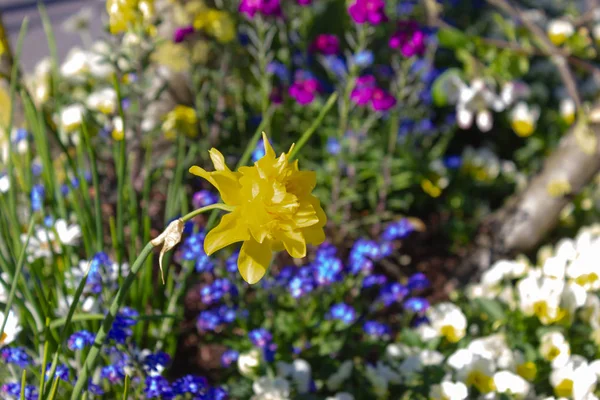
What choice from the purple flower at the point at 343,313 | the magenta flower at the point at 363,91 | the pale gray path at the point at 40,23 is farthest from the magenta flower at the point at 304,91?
the pale gray path at the point at 40,23

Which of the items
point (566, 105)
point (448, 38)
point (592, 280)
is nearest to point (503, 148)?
point (566, 105)

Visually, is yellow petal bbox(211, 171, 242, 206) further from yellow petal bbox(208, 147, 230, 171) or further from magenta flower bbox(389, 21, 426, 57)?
magenta flower bbox(389, 21, 426, 57)

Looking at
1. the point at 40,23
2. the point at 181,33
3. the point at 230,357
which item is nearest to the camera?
the point at 230,357

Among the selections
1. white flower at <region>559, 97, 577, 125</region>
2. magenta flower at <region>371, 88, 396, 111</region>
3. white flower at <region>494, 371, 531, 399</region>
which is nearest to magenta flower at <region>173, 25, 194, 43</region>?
magenta flower at <region>371, 88, 396, 111</region>

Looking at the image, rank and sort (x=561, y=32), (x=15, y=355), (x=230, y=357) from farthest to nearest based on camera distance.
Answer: (x=561, y=32)
(x=230, y=357)
(x=15, y=355)

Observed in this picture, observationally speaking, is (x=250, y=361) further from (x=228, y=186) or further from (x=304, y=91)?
(x=304, y=91)

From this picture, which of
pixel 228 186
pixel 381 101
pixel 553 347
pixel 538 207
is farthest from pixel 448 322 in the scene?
pixel 228 186
